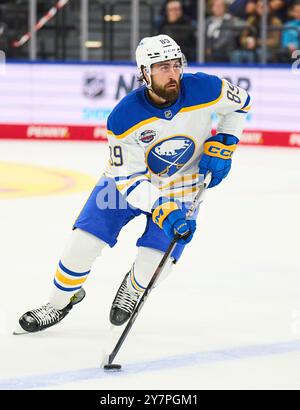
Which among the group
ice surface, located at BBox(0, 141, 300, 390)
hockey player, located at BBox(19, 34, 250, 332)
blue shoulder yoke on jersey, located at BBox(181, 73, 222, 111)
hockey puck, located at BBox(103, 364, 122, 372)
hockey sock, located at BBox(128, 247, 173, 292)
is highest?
blue shoulder yoke on jersey, located at BBox(181, 73, 222, 111)

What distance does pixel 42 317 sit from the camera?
4.08 metres

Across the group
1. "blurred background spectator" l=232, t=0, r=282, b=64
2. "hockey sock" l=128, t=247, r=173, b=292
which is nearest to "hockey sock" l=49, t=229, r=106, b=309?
"hockey sock" l=128, t=247, r=173, b=292

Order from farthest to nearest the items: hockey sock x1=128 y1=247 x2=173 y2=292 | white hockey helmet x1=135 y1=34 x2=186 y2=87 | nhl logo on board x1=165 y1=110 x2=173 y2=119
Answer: hockey sock x1=128 y1=247 x2=173 y2=292 → nhl logo on board x1=165 y1=110 x2=173 y2=119 → white hockey helmet x1=135 y1=34 x2=186 y2=87

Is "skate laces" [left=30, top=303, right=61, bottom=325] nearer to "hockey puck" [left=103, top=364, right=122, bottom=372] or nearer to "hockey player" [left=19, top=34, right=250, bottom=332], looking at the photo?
"hockey player" [left=19, top=34, right=250, bottom=332]

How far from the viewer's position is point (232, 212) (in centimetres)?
689

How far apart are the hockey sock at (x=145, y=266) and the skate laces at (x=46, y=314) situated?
0.35 m

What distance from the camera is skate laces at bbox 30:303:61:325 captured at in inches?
160

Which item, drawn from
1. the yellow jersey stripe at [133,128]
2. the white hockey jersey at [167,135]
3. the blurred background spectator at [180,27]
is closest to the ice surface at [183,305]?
the white hockey jersey at [167,135]

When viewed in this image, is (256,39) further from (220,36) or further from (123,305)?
(123,305)

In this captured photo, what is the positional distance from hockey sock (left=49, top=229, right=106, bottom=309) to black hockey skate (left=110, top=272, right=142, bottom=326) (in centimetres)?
19

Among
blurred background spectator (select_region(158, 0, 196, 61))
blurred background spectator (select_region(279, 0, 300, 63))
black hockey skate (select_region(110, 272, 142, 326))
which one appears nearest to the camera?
black hockey skate (select_region(110, 272, 142, 326))

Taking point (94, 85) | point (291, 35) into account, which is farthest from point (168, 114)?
point (94, 85)

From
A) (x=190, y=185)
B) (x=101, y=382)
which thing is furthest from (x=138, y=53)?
(x=101, y=382)

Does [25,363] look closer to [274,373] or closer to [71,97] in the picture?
[274,373]
